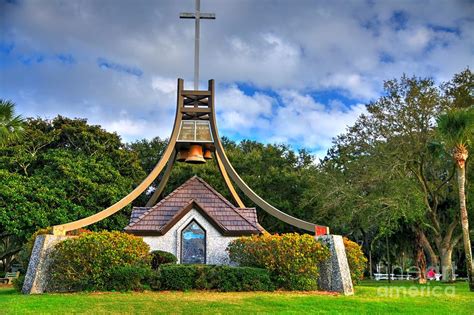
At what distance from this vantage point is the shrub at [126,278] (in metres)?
15.3

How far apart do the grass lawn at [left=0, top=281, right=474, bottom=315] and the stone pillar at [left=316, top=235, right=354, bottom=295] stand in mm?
1031

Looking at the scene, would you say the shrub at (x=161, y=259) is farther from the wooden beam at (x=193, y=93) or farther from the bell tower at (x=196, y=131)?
the wooden beam at (x=193, y=93)

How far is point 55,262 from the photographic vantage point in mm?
16031

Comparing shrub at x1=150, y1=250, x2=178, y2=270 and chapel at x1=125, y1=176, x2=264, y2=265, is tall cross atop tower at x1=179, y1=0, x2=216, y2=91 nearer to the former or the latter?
chapel at x1=125, y1=176, x2=264, y2=265

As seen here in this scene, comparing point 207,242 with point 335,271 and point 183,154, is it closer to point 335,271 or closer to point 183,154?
point 183,154

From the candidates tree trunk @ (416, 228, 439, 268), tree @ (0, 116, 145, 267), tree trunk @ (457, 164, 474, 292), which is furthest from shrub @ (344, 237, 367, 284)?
tree @ (0, 116, 145, 267)

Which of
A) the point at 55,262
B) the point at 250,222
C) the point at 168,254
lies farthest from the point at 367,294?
the point at 55,262

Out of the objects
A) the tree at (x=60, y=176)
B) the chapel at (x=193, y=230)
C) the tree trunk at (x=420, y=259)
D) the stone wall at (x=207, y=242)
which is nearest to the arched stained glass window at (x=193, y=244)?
the chapel at (x=193, y=230)

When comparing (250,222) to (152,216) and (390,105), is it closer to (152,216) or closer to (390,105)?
(152,216)

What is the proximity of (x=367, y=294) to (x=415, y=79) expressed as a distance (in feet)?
53.2

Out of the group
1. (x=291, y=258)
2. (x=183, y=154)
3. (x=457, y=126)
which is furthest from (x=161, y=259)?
(x=457, y=126)

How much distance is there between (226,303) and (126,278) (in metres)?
3.90

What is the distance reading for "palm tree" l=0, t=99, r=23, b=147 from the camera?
1689 cm

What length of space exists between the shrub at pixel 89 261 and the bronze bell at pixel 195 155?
515 cm
